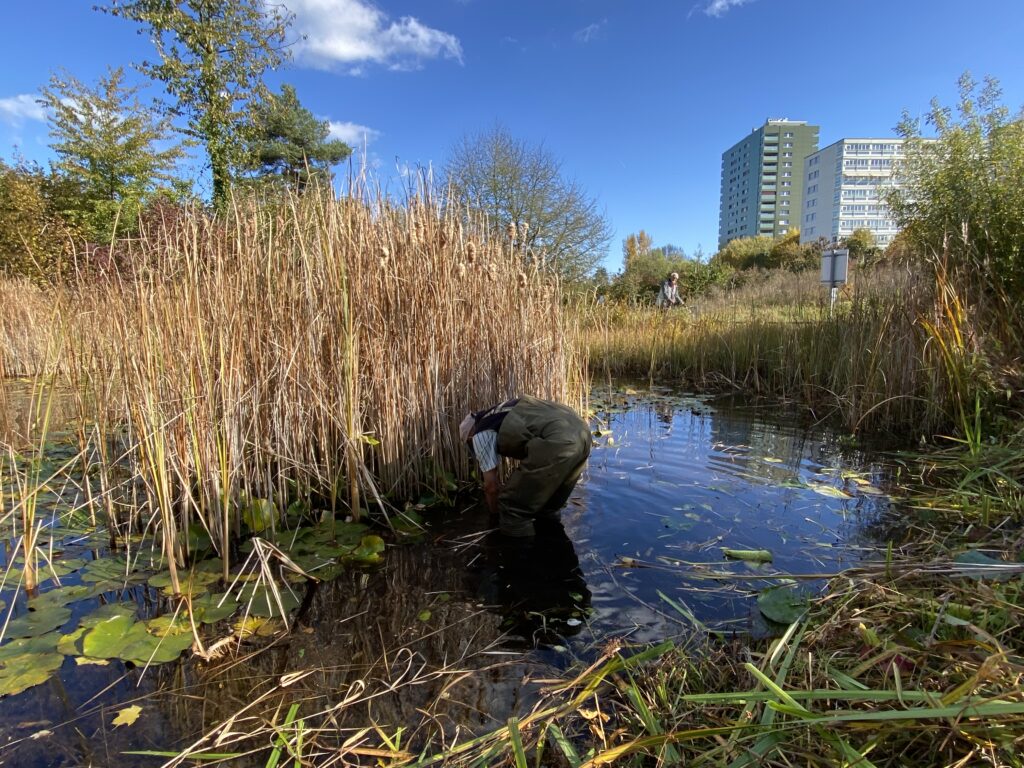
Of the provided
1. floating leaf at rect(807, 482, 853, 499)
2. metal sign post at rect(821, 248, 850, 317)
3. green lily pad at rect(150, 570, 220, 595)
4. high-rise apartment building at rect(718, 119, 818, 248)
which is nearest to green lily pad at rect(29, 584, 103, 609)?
green lily pad at rect(150, 570, 220, 595)

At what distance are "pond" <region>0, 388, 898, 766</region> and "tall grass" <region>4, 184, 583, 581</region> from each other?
59 cm

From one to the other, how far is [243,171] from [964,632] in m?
16.1

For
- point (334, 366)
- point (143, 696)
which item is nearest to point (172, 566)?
point (143, 696)

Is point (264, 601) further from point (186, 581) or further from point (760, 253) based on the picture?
point (760, 253)

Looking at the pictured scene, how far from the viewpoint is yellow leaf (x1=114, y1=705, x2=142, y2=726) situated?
1.76 meters

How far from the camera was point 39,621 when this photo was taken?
228 cm

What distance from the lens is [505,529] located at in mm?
3342

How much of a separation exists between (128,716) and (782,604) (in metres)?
2.58

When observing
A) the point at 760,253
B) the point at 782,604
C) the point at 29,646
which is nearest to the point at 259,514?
the point at 29,646

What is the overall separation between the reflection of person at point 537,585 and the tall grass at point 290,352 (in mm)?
844

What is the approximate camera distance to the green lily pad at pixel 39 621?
220cm

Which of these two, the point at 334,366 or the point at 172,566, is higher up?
the point at 334,366

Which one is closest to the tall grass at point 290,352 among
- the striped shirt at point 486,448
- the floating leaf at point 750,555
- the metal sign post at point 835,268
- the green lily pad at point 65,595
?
the green lily pad at point 65,595

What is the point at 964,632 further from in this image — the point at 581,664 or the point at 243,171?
the point at 243,171
